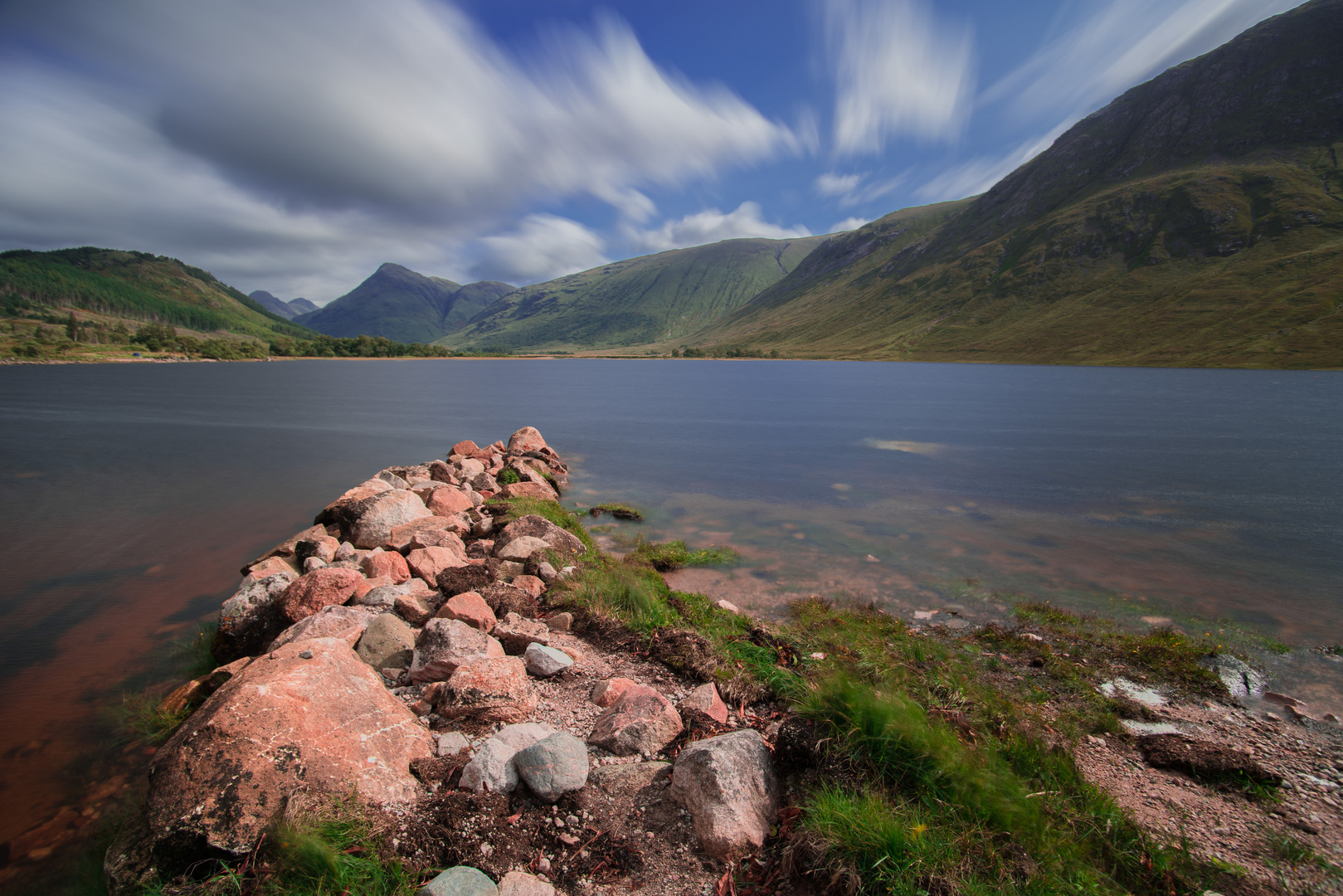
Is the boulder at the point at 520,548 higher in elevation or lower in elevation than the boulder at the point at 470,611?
lower

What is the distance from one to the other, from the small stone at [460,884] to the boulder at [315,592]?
7172 millimetres

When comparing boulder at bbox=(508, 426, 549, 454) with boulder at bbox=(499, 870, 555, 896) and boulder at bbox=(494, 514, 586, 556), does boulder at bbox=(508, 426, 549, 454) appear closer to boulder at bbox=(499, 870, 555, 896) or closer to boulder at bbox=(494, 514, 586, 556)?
boulder at bbox=(494, 514, 586, 556)

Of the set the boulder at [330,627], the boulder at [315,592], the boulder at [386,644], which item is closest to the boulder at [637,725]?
the boulder at [386,644]

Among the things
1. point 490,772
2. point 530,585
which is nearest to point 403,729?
point 490,772

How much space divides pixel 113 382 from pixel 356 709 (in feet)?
396

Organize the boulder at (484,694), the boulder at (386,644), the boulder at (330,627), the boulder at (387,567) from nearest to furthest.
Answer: the boulder at (484,694) < the boulder at (386,644) < the boulder at (330,627) < the boulder at (387,567)

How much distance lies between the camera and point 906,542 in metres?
19.2

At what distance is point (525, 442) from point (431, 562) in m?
19.4

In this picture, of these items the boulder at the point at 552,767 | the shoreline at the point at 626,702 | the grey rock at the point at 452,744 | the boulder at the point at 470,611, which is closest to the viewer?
the shoreline at the point at 626,702

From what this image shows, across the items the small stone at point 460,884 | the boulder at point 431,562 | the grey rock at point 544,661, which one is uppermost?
the small stone at point 460,884

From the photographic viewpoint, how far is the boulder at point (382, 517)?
14.6m

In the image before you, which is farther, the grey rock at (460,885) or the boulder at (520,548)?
the boulder at (520,548)

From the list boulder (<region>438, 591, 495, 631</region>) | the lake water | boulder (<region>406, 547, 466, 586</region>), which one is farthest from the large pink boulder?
boulder (<region>406, 547, 466, 586</region>)

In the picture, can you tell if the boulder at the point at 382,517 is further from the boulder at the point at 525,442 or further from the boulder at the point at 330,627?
the boulder at the point at 525,442
